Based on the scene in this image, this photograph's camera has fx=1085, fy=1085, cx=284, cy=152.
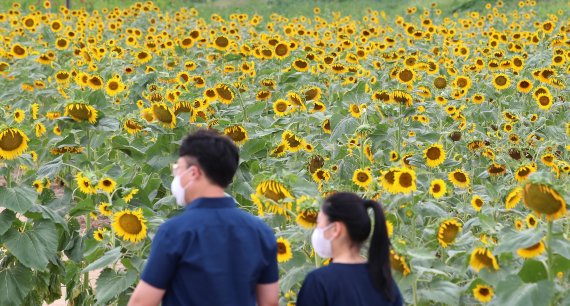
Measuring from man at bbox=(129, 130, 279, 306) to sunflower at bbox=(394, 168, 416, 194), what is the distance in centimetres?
112

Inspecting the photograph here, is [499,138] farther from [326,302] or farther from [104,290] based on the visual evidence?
[326,302]

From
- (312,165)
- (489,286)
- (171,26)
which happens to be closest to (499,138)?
(312,165)

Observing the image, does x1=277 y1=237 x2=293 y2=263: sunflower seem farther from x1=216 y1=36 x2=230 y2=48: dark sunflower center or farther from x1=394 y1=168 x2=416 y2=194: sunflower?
x1=216 y1=36 x2=230 y2=48: dark sunflower center

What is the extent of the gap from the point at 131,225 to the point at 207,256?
1.09m

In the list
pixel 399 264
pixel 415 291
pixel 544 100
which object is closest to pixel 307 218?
pixel 399 264

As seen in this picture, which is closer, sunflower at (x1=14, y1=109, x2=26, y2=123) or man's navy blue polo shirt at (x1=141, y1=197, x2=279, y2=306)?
man's navy blue polo shirt at (x1=141, y1=197, x2=279, y2=306)

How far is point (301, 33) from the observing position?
1227cm

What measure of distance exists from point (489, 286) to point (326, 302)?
80cm

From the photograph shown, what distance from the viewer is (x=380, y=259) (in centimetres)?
290

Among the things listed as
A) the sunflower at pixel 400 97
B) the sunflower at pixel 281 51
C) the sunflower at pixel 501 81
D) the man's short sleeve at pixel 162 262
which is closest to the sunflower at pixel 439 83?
the sunflower at pixel 501 81

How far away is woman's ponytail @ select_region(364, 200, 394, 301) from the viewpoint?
9.49 ft

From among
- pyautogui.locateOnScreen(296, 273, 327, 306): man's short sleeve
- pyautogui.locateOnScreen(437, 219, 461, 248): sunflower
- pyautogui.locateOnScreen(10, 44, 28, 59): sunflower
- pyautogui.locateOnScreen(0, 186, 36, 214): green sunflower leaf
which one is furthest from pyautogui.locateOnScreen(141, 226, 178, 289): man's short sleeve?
pyautogui.locateOnScreen(10, 44, 28, 59): sunflower

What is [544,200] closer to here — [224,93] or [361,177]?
[361,177]

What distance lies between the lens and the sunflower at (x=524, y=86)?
758cm
